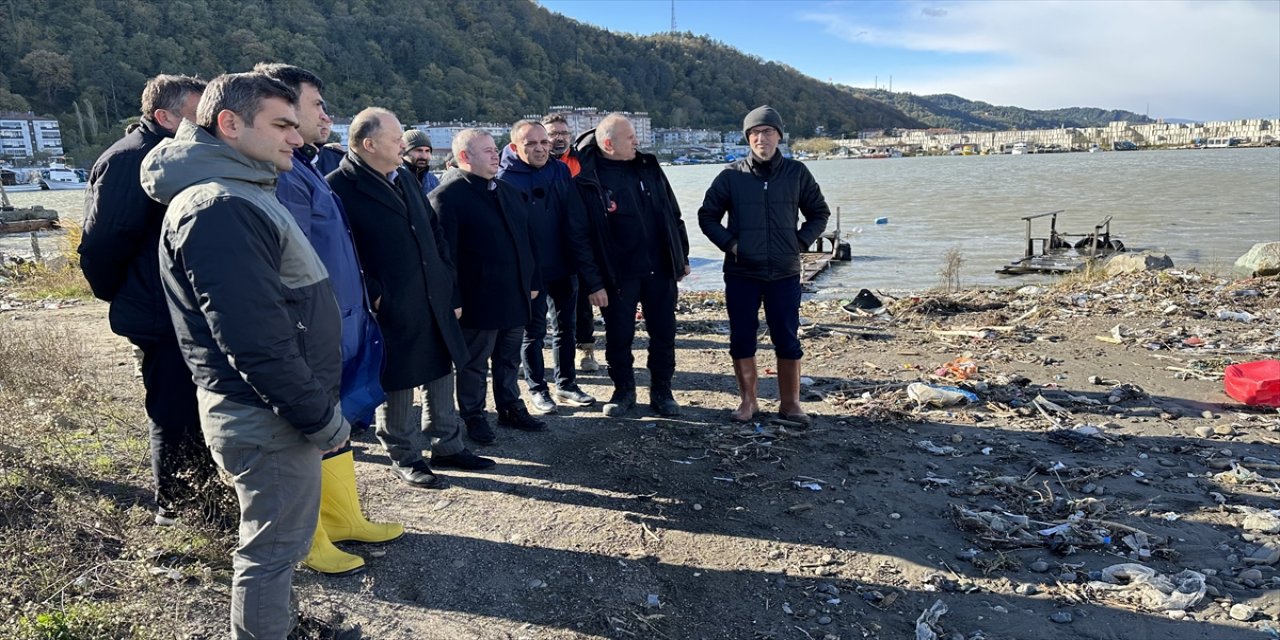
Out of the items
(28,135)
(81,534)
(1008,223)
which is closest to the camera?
(81,534)

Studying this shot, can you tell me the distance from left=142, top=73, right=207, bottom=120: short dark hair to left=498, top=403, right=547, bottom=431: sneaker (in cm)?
266

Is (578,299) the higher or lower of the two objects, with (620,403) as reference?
higher

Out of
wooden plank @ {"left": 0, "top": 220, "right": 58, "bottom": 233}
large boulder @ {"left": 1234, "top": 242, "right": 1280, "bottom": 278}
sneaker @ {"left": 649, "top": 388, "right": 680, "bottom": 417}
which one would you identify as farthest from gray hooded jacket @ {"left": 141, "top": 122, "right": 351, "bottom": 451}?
wooden plank @ {"left": 0, "top": 220, "right": 58, "bottom": 233}

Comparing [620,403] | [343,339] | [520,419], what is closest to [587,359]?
[620,403]

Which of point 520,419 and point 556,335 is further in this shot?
point 556,335

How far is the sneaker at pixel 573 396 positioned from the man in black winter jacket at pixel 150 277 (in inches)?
110

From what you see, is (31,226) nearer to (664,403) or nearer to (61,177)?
(664,403)

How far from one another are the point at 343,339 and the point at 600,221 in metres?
2.44

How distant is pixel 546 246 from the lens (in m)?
5.43

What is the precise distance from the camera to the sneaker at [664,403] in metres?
5.45

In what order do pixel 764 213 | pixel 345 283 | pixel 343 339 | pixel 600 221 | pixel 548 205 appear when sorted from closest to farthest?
1. pixel 343 339
2. pixel 345 283
3. pixel 764 213
4. pixel 600 221
5. pixel 548 205

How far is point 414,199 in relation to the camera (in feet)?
12.3

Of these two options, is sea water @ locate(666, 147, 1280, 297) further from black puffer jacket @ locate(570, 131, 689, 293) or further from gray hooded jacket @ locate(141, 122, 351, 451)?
gray hooded jacket @ locate(141, 122, 351, 451)

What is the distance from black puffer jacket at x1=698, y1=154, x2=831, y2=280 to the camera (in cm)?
501
